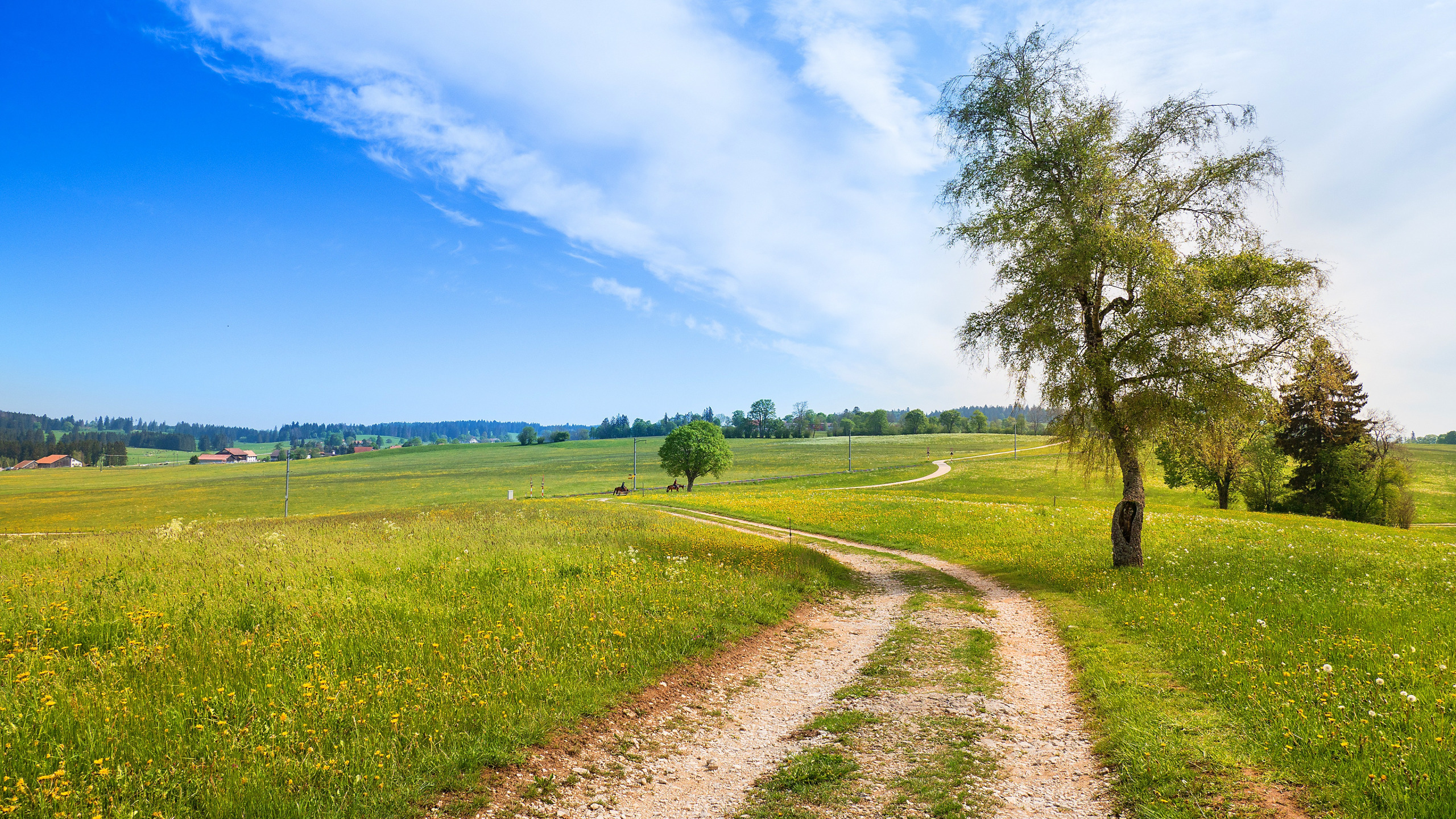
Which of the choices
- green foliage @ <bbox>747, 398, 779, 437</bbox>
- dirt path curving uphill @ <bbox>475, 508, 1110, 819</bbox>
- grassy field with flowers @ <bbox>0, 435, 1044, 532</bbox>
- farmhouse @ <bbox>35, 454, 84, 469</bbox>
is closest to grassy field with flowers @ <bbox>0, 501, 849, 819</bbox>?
dirt path curving uphill @ <bbox>475, 508, 1110, 819</bbox>

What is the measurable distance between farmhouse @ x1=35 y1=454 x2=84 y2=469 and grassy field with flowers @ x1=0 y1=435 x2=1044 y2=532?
13.3 meters

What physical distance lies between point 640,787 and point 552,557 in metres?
8.78

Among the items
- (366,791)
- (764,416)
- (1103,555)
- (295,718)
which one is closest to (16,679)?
(295,718)

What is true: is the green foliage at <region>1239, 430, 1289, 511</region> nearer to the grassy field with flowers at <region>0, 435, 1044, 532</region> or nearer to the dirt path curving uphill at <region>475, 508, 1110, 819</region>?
the grassy field with flowers at <region>0, 435, 1044, 532</region>

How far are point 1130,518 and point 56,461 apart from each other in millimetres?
223120

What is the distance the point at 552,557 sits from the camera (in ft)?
46.9

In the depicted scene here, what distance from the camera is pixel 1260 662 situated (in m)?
8.71

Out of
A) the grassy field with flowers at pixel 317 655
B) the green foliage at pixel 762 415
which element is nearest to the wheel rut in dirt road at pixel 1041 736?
the grassy field with flowers at pixel 317 655

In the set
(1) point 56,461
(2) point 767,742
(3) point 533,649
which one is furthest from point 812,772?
(1) point 56,461

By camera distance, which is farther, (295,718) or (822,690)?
(822,690)

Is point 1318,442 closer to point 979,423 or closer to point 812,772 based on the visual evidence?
point 812,772

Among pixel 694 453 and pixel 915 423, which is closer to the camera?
pixel 694 453

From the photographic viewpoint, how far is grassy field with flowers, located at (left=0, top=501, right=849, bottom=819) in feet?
18.1

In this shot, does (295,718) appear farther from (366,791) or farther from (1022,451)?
(1022,451)
